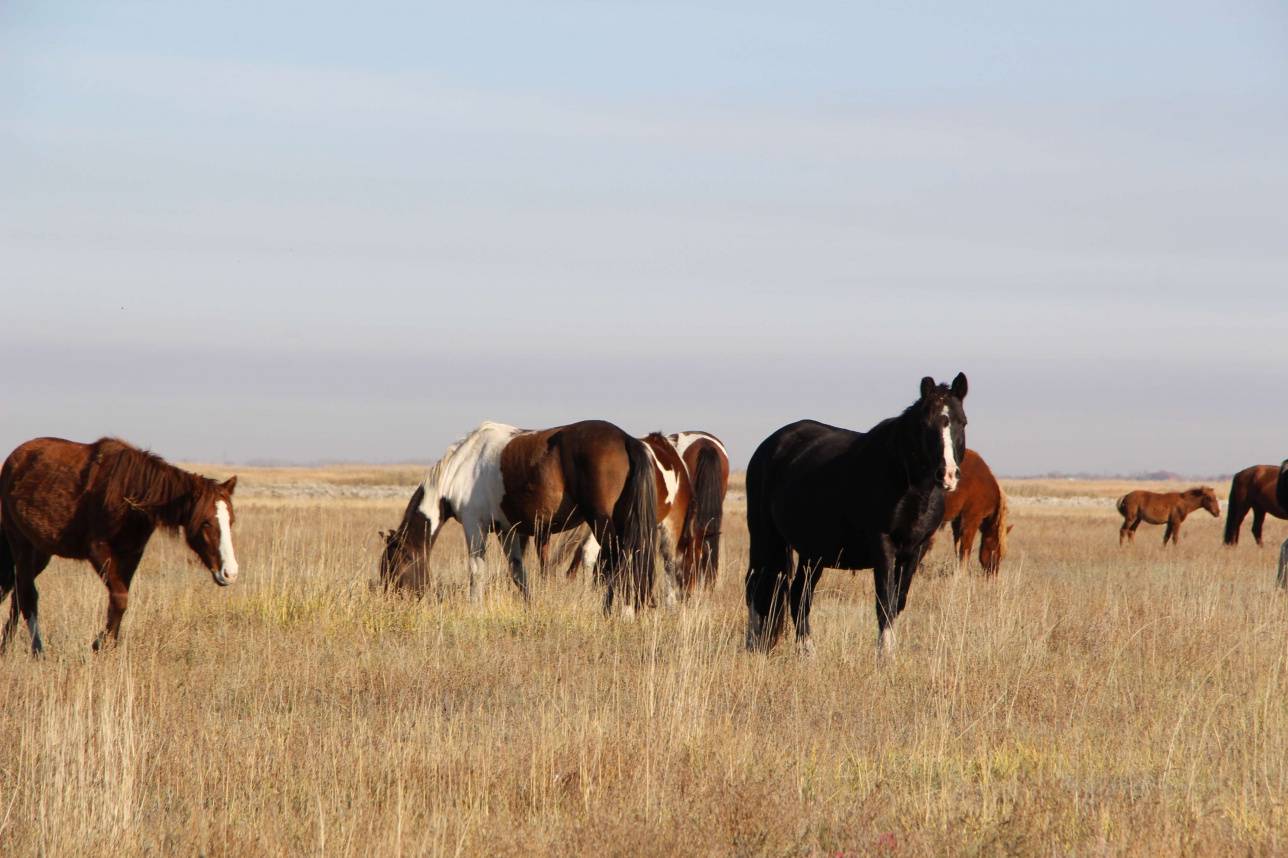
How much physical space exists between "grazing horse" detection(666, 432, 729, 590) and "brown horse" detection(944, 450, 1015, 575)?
294 centimetres

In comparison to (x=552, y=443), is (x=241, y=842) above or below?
below

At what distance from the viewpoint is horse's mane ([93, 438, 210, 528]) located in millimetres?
8305

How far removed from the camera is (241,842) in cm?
400

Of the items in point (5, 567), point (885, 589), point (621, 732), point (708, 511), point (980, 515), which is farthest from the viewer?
point (980, 515)

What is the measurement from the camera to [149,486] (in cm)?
834

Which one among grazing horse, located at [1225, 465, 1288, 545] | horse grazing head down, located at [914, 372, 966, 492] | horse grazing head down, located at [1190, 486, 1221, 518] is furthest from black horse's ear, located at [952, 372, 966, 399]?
horse grazing head down, located at [1190, 486, 1221, 518]

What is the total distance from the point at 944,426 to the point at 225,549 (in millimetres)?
4855

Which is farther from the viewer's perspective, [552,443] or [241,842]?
[552,443]

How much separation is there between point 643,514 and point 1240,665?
503 centimetres

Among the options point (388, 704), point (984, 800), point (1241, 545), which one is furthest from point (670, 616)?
point (1241, 545)

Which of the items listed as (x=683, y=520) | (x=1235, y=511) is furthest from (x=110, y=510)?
(x=1235, y=511)

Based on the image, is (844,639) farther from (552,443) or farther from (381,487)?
(381,487)

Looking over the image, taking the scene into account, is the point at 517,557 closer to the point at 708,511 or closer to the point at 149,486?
the point at 708,511

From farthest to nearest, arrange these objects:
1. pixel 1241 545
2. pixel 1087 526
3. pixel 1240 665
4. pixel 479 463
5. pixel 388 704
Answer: pixel 1087 526 < pixel 1241 545 < pixel 479 463 < pixel 1240 665 < pixel 388 704
